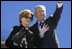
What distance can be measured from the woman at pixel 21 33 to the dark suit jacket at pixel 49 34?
236 millimetres

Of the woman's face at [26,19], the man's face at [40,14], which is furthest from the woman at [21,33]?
the man's face at [40,14]

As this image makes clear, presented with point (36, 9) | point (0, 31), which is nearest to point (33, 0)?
point (36, 9)

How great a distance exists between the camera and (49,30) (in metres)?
7.07

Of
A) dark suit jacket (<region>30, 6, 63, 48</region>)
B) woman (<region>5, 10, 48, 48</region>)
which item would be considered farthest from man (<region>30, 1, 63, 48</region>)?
woman (<region>5, 10, 48, 48</region>)

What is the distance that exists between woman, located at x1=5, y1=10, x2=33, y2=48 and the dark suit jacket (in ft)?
0.77

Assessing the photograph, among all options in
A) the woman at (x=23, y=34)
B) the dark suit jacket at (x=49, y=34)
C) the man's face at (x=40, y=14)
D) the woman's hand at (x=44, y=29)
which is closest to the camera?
the woman at (x=23, y=34)

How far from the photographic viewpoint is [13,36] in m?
6.79

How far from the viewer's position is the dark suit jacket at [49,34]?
6891mm

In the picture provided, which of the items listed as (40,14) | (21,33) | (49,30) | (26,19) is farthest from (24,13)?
(49,30)

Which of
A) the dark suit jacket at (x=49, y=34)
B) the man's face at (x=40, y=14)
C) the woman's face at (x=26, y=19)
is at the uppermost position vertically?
the man's face at (x=40, y=14)

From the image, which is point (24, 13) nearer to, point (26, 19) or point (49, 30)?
point (26, 19)

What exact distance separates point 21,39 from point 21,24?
1.98 feet

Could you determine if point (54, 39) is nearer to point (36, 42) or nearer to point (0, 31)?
point (36, 42)

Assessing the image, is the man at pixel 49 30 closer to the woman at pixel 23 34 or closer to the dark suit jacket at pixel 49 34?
the dark suit jacket at pixel 49 34
